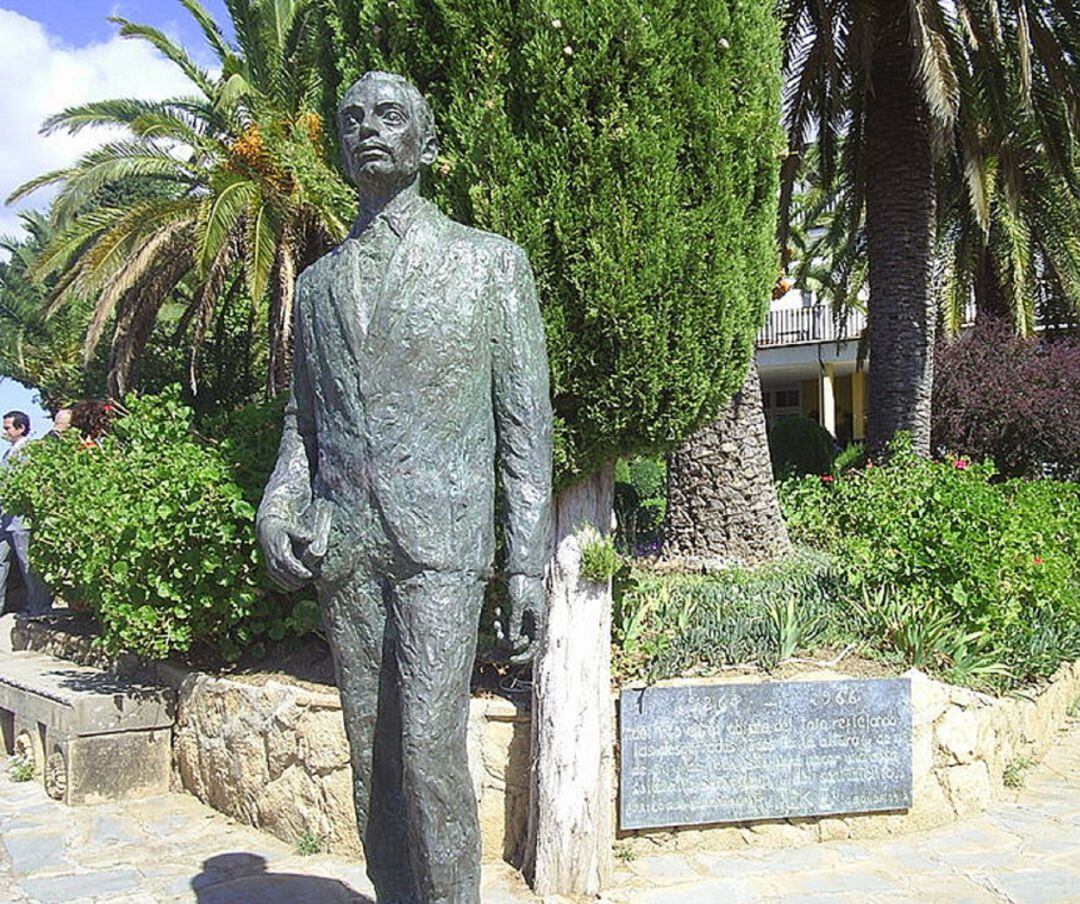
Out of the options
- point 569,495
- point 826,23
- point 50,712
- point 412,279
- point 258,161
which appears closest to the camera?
point 412,279

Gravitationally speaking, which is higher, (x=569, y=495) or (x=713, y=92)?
(x=713, y=92)

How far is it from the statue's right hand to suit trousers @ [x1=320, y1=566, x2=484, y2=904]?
11 centimetres

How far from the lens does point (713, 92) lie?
15.5 feet

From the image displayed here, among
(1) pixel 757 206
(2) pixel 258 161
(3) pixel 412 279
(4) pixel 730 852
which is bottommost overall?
(4) pixel 730 852

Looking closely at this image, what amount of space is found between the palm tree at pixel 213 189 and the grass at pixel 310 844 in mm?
6939

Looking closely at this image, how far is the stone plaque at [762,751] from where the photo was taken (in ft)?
16.2

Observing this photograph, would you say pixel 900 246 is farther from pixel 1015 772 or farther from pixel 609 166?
pixel 609 166

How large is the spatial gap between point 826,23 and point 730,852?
325 inches

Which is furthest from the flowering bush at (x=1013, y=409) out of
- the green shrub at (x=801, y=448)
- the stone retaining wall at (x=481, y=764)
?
the stone retaining wall at (x=481, y=764)

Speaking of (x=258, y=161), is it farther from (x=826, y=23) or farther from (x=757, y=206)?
(x=757, y=206)

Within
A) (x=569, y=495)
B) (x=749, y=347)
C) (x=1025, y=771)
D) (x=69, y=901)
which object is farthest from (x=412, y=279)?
(x=1025, y=771)

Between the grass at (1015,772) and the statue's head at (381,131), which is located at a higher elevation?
the statue's head at (381,131)

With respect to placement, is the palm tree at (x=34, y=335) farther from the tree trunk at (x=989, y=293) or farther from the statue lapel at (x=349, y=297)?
the statue lapel at (x=349, y=297)

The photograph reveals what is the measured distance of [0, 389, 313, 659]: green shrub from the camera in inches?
217
